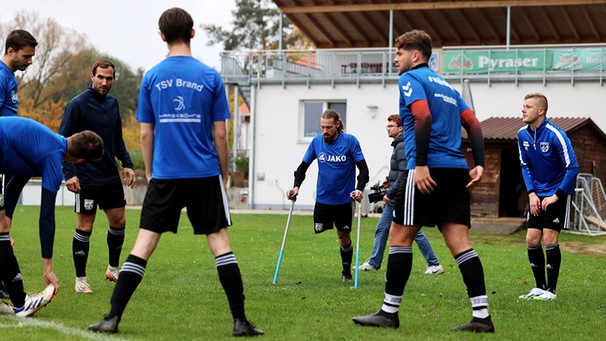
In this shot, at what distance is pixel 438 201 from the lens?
7418mm

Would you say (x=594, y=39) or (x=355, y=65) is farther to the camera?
(x=594, y=39)

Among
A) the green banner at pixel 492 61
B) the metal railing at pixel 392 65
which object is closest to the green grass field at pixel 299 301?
the metal railing at pixel 392 65

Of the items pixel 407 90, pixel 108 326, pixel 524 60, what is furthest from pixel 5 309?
pixel 524 60

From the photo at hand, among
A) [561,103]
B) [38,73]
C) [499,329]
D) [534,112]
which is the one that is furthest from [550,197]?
[38,73]

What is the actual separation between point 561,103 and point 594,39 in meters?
10.7

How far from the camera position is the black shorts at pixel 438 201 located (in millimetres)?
7379

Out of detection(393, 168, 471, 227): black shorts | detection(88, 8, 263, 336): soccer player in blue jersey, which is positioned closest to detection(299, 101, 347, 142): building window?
detection(393, 168, 471, 227): black shorts

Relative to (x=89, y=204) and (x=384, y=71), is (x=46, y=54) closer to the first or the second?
(x=384, y=71)

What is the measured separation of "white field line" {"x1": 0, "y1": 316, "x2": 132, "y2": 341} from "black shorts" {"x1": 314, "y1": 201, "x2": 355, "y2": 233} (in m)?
4.59

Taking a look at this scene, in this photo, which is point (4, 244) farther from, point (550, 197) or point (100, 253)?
point (100, 253)

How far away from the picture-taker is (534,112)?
977cm

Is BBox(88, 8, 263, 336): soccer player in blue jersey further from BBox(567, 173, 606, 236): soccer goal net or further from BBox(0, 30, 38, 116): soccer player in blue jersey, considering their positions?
BBox(567, 173, 606, 236): soccer goal net

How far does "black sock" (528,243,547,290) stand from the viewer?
33.0 ft

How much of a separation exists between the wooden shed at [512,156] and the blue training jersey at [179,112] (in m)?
20.8
